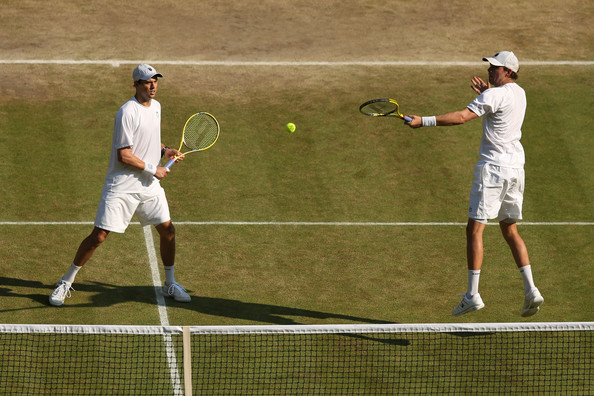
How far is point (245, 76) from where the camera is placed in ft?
54.1

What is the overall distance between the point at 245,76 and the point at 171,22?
243 cm

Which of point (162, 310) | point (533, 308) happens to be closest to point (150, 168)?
point (162, 310)

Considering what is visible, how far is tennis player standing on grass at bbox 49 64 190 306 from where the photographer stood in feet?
33.1

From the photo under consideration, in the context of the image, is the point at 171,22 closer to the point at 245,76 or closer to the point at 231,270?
the point at 245,76

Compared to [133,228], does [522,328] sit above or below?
above

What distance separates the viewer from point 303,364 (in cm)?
943

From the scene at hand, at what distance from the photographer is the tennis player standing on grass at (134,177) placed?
398 inches

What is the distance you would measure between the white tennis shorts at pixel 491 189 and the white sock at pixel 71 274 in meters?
4.06

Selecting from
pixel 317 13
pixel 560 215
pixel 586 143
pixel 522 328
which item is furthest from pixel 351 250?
pixel 317 13

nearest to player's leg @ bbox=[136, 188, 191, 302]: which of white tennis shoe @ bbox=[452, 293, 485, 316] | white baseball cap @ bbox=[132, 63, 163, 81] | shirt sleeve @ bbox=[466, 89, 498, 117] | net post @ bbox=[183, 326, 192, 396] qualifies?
white baseball cap @ bbox=[132, 63, 163, 81]

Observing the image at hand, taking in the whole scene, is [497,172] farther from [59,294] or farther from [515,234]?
[59,294]

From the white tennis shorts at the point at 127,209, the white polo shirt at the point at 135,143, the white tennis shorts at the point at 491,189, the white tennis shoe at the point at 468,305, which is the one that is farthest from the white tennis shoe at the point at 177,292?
the white tennis shorts at the point at 491,189

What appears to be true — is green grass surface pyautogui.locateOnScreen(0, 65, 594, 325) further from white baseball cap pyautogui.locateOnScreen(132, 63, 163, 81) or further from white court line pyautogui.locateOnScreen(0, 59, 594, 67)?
white baseball cap pyautogui.locateOnScreen(132, 63, 163, 81)

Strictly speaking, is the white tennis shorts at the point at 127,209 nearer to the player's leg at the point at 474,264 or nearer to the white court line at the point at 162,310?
the white court line at the point at 162,310
